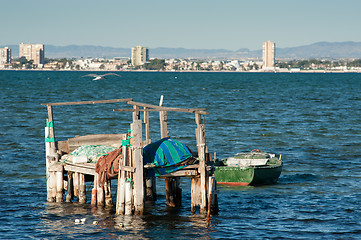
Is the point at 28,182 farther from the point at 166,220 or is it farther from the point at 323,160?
the point at 323,160

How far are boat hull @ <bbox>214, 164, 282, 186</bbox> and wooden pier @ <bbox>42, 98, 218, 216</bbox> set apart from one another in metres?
3.69

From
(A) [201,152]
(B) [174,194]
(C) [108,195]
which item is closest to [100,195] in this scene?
(C) [108,195]

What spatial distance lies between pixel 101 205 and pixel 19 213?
8.77 feet

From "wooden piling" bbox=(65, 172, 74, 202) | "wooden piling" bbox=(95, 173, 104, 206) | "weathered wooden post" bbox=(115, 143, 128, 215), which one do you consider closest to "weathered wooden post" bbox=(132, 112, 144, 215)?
"weathered wooden post" bbox=(115, 143, 128, 215)

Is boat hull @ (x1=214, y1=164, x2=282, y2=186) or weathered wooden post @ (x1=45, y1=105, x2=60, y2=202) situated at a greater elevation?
weathered wooden post @ (x1=45, y1=105, x2=60, y2=202)

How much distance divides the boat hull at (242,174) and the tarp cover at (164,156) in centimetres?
563

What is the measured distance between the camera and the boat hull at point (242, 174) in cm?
2453

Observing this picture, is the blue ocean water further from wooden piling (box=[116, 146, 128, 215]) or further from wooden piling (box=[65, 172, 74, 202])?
wooden piling (box=[116, 146, 128, 215])

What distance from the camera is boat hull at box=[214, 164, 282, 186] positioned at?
24.5 metres

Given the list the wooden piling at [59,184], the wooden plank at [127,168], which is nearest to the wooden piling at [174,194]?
the wooden plank at [127,168]

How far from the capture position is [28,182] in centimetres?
2553

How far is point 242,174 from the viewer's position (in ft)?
80.6

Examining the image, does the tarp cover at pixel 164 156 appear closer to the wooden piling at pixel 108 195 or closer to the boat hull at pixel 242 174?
the wooden piling at pixel 108 195

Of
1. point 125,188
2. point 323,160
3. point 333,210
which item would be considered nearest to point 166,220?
point 125,188
